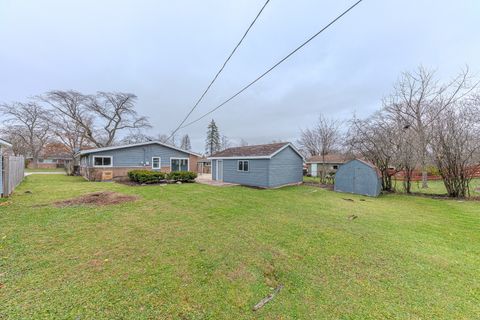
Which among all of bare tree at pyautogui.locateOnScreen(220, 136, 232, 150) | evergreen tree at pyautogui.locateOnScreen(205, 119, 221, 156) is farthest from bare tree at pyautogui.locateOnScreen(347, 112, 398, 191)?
bare tree at pyautogui.locateOnScreen(220, 136, 232, 150)

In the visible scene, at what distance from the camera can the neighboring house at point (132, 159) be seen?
15195 mm

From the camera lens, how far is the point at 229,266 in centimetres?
320

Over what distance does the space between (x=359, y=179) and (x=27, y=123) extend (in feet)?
141

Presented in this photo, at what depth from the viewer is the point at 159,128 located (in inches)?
1544

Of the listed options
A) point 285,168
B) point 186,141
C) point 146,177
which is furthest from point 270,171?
point 186,141

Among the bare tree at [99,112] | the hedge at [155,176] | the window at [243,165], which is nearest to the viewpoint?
the hedge at [155,176]

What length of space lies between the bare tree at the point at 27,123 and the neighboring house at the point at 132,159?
18.2 meters

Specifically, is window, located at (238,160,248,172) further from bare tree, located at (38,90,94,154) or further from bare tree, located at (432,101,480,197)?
bare tree, located at (38,90,94,154)

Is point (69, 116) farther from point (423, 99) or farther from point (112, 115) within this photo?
point (423, 99)

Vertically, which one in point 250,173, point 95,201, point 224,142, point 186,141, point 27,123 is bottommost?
point 95,201

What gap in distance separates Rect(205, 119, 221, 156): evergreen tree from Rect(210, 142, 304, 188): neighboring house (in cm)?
3343

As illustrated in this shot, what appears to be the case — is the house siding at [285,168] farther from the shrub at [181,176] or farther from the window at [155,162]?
the window at [155,162]

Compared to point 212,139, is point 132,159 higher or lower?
lower

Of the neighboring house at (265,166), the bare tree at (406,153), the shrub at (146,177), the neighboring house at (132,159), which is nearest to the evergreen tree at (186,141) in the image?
the neighboring house at (132,159)
